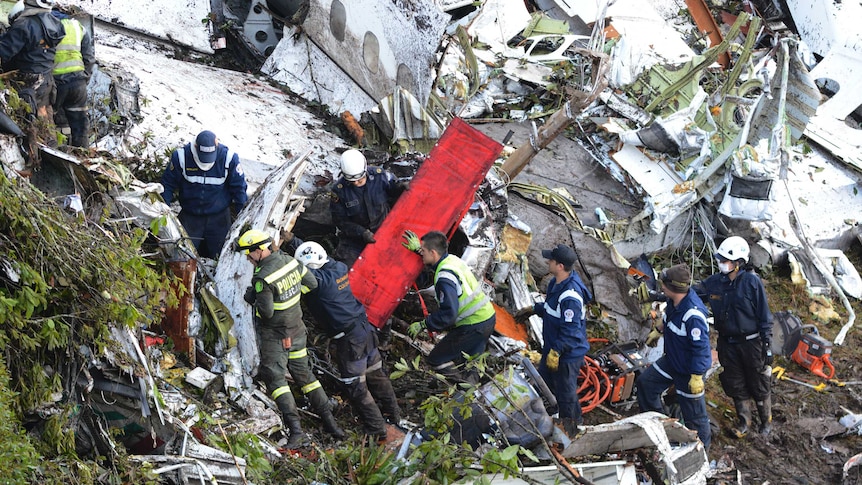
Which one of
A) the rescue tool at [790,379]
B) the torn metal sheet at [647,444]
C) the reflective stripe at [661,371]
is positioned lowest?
the rescue tool at [790,379]

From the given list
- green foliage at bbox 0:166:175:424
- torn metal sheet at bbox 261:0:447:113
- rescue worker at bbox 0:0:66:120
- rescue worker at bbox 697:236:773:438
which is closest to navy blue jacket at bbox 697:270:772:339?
rescue worker at bbox 697:236:773:438

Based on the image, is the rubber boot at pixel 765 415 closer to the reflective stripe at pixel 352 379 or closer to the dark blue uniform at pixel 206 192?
the reflective stripe at pixel 352 379

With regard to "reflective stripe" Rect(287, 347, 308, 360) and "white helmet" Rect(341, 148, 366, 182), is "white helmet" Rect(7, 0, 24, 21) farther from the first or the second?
"reflective stripe" Rect(287, 347, 308, 360)

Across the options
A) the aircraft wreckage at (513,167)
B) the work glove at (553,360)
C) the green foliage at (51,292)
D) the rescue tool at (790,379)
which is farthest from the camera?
the rescue tool at (790,379)

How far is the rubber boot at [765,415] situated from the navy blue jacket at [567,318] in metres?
1.72

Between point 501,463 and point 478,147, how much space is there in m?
3.23

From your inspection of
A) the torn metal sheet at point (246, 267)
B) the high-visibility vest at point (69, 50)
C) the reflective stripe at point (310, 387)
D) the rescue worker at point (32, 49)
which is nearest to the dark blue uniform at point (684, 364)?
the reflective stripe at point (310, 387)

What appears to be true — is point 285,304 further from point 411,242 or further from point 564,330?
point 564,330

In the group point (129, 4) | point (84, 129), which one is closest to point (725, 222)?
point (84, 129)

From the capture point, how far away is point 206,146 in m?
5.76

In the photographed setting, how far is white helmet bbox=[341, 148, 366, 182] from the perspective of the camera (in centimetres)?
598

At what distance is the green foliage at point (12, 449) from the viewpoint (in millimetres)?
3145

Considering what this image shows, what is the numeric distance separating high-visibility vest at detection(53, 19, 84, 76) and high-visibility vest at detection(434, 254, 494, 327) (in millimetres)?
3156

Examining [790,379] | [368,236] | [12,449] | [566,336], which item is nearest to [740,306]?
[566,336]
